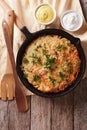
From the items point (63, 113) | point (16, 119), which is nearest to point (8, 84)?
point (16, 119)

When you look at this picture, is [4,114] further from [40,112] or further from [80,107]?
[80,107]

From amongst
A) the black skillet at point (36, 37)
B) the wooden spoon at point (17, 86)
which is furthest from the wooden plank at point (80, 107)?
the wooden spoon at point (17, 86)

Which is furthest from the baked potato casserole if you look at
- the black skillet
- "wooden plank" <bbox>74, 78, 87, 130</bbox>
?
"wooden plank" <bbox>74, 78, 87, 130</bbox>

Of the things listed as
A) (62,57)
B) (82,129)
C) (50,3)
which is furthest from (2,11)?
(82,129)

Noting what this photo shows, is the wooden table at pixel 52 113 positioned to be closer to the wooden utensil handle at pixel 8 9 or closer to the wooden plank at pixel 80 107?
the wooden plank at pixel 80 107

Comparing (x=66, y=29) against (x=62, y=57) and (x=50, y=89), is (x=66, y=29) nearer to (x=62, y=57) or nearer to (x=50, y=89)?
(x=62, y=57)

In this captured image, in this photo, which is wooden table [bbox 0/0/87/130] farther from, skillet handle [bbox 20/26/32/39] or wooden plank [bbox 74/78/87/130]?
skillet handle [bbox 20/26/32/39]
